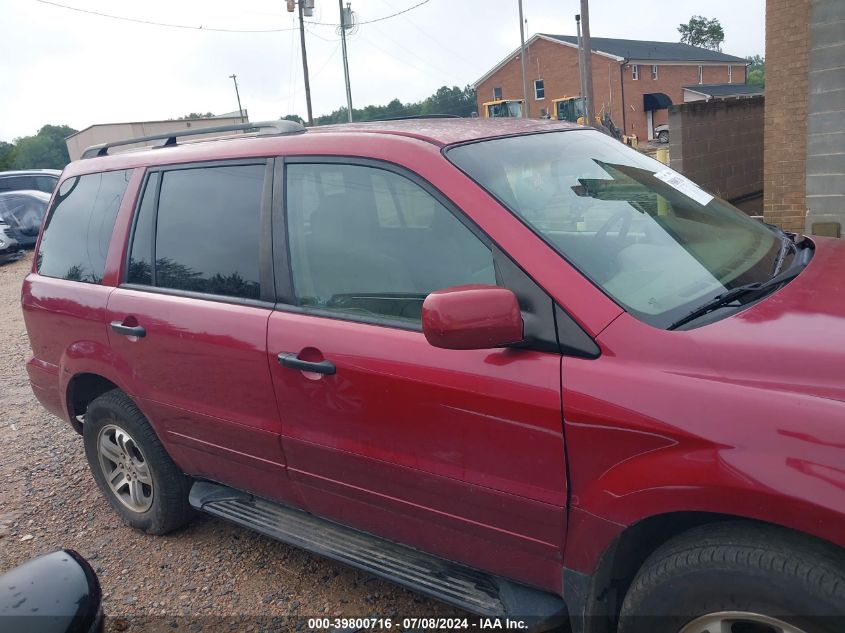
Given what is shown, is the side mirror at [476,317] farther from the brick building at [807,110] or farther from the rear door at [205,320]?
the brick building at [807,110]

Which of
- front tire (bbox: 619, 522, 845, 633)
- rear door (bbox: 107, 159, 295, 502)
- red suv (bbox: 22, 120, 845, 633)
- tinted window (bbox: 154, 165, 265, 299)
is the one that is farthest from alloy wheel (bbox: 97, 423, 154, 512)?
front tire (bbox: 619, 522, 845, 633)

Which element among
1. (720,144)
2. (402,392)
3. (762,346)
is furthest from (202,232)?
(720,144)

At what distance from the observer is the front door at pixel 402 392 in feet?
7.18

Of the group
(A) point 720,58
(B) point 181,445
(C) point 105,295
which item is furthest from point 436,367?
(A) point 720,58

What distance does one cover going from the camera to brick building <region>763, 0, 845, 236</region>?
7418 millimetres

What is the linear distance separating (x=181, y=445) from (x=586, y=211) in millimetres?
2148

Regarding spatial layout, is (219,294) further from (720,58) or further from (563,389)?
(720,58)

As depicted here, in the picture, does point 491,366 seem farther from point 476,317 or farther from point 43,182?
point 43,182

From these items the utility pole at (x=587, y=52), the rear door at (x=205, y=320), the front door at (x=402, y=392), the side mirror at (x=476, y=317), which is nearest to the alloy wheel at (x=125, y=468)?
the rear door at (x=205, y=320)

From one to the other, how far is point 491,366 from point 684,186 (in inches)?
53.8

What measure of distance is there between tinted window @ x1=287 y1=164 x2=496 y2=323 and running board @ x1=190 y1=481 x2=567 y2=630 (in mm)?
900

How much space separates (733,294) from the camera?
225 cm

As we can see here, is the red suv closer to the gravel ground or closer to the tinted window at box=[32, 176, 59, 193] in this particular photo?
the gravel ground

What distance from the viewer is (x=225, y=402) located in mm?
3055
